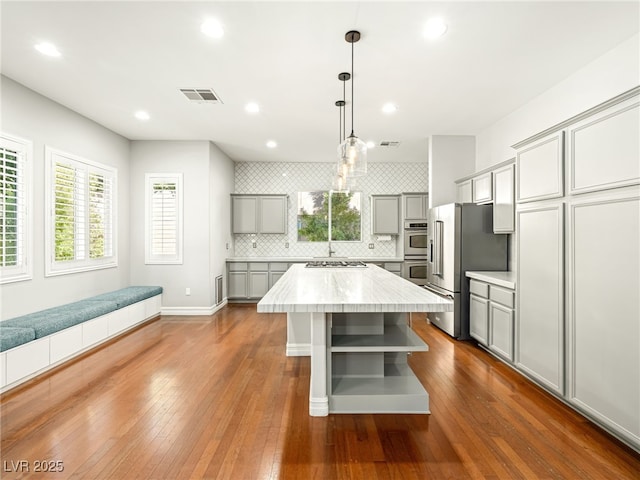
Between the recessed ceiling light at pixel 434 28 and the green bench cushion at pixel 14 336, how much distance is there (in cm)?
409

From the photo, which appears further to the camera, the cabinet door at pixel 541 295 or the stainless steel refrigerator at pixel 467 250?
the stainless steel refrigerator at pixel 467 250

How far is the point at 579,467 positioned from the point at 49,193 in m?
5.20

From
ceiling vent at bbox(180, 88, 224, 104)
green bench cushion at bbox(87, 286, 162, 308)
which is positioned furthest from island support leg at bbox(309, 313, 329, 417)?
green bench cushion at bbox(87, 286, 162, 308)

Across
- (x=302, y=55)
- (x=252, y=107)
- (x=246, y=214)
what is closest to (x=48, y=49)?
(x=252, y=107)

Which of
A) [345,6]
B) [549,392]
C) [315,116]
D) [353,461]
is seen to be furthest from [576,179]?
[315,116]

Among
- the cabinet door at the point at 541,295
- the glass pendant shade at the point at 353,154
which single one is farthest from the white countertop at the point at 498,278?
the glass pendant shade at the point at 353,154

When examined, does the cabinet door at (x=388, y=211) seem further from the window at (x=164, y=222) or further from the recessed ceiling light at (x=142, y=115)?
the recessed ceiling light at (x=142, y=115)

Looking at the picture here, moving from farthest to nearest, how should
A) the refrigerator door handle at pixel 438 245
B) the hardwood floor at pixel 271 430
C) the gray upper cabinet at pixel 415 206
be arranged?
the gray upper cabinet at pixel 415 206 → the refrigerator door handle at pixel 438 245 → the hardwood floor at pixel 271 430

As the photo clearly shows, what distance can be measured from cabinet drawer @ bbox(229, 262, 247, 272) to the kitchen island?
383cm

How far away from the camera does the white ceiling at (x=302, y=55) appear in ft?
7.88

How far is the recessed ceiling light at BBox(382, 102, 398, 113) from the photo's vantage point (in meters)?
4.05

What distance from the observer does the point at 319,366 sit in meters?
2.42

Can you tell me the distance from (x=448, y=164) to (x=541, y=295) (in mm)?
2955

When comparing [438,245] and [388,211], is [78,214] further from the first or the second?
[388,211]
